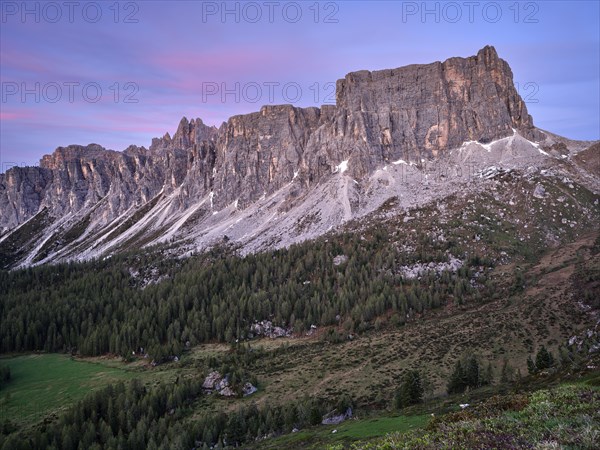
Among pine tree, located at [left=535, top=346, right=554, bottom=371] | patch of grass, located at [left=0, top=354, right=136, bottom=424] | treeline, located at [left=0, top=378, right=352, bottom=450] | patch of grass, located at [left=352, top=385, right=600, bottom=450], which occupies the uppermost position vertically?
patch of grass, located at [left=352, top=385, right=600, bottom=450]

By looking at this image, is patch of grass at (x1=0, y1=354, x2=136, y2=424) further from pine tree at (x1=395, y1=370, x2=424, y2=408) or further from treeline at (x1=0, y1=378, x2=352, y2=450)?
pine tree at (x1=395, y1=370, x2=424, y2=408)

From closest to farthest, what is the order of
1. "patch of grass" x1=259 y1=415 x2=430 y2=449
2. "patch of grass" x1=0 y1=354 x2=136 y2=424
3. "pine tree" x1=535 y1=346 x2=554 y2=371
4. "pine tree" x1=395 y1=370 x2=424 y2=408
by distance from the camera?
1. "patch of grass" x1=259 y1=415 x2=430 y2=449
2. "pine tree" x1=395 y1=370 x2=424 y2=408
3. "pine tree" x1=535 y1=346 x2=554 y2=371
4. "patch of grass" x1=0 y1=354 x2=136 y2=424

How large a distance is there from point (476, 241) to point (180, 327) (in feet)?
352

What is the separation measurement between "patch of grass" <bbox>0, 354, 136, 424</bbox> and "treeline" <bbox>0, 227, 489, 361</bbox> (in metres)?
9.42

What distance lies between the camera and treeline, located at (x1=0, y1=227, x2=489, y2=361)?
12294cm

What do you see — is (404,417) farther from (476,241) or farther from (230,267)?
(230,267)

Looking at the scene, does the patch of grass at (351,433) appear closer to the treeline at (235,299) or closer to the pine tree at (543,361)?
the pine tree at (543,361)

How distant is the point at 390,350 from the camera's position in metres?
92.4

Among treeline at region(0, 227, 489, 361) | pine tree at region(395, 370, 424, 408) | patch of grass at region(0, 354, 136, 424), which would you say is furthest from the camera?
treeline at region(0, 227, 489, 361)

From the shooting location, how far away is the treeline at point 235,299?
12294cm

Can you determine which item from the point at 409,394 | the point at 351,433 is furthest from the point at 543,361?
the point at 351,433

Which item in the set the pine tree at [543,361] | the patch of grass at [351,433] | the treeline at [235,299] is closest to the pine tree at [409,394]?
the patch of grass at [351,433]

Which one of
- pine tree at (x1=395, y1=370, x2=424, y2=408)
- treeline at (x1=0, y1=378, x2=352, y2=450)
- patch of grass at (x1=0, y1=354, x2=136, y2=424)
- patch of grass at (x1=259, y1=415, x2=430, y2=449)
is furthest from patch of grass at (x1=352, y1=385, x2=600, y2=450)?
patch of grass at (x1=0, y1=354, x2=136, y2=424)

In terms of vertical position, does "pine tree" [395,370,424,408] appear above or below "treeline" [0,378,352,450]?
above
